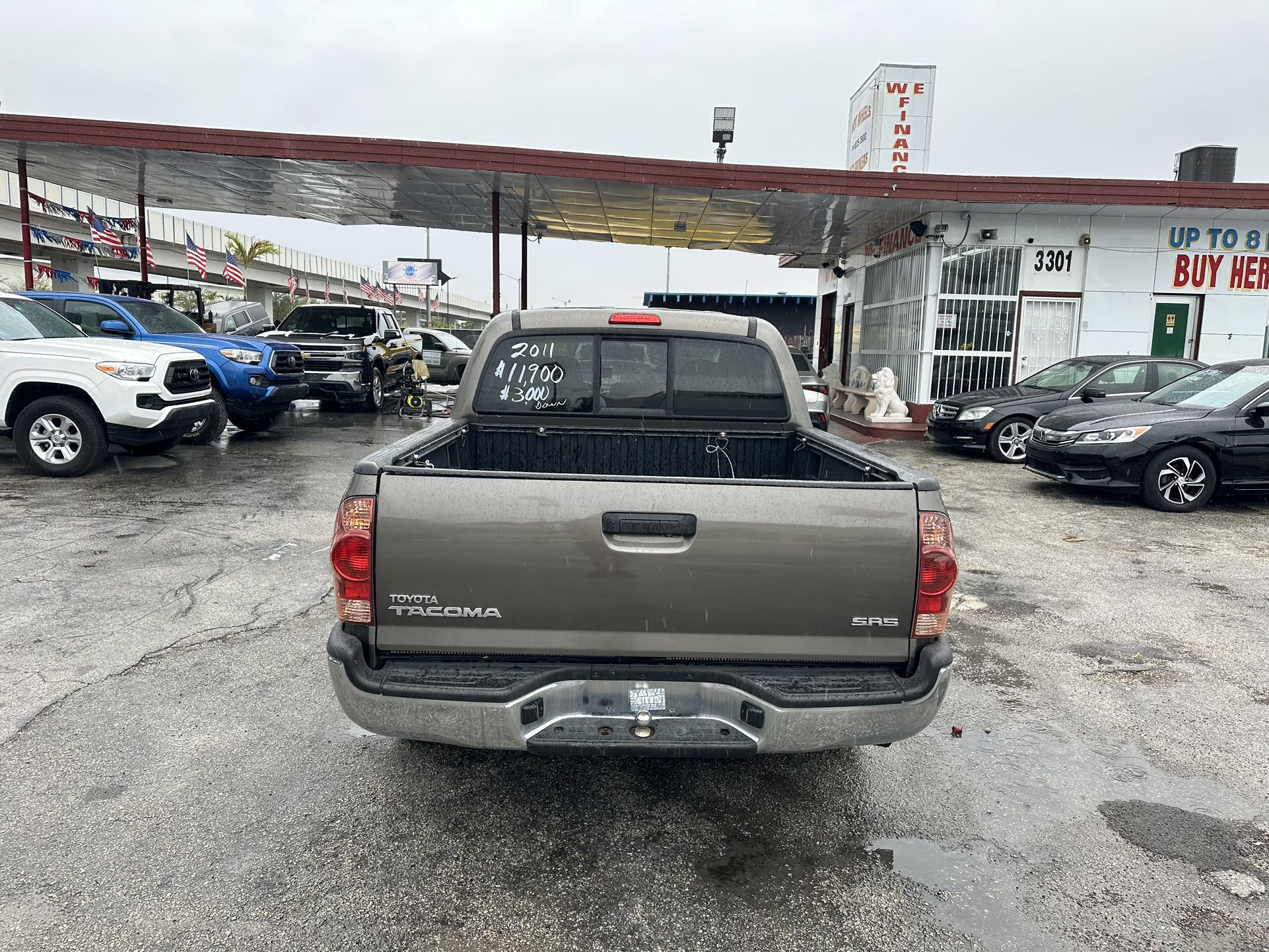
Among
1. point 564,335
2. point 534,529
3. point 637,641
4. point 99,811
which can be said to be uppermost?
point 564,335

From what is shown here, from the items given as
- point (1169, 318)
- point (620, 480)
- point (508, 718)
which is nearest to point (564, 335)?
point (620, 480)

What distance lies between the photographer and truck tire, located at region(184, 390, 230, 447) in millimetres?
10922

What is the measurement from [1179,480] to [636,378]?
7.37 metres

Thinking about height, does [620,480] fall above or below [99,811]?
above

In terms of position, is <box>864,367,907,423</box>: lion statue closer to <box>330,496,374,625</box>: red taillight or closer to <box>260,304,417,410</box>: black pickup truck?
<box>260,304,417,410</box>: black pickup truck

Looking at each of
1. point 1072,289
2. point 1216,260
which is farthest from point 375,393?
point 1216,260

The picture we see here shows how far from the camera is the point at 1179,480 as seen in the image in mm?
9008

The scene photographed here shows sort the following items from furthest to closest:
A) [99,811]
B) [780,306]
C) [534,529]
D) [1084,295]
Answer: [780,306], [1084,295], [99,811], [534,529]

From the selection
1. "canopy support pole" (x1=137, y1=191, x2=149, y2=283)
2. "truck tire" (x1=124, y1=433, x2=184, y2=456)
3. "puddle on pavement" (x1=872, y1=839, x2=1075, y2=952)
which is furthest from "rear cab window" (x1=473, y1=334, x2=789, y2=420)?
"canopy support pole" (x1=137, y1=191, x2=149, y2=283)

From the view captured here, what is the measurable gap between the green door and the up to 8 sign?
187cm

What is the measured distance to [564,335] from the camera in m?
4.31

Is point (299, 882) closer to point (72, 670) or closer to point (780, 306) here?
point (72, 670)

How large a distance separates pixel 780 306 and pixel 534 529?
28661 mm

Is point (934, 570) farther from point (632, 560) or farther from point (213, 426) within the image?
point (213, 426)
